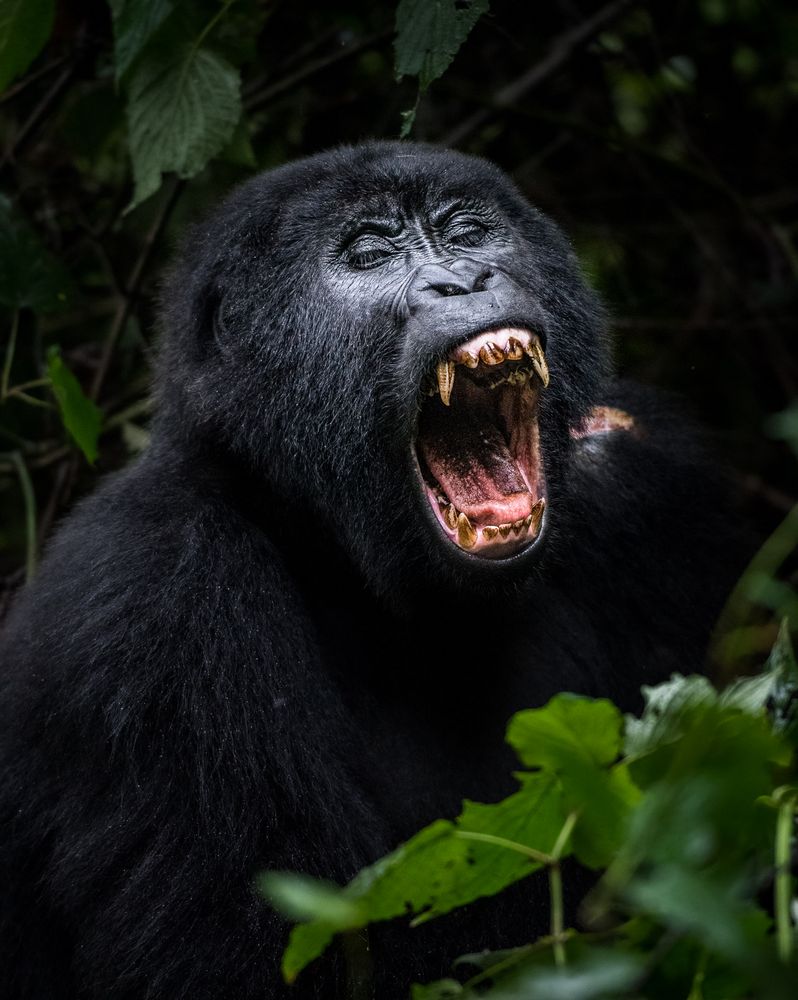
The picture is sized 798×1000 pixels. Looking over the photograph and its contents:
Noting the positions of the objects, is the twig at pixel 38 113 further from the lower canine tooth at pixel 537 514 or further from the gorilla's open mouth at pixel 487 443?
the lower canine tooth at pixel 537 514

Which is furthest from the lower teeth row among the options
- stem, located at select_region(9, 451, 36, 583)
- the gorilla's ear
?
stem, located at select_region(9, 451, 36, 583)

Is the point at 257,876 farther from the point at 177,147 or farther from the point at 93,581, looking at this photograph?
the point at 177,147

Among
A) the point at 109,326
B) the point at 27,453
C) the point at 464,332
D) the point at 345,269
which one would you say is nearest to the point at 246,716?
the point at 464,332

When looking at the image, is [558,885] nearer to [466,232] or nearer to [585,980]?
[585,980]

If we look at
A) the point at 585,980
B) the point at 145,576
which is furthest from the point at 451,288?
the point at 585,980

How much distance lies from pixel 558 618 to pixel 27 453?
7.96 feet

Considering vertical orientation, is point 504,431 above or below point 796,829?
above

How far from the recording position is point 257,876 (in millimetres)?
2641

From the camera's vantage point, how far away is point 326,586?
331 centimetres

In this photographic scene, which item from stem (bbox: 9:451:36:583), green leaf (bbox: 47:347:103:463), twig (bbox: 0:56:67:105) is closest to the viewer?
green leaf (bbox: 47:347:103:463)

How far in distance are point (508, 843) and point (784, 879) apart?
1.16 ft

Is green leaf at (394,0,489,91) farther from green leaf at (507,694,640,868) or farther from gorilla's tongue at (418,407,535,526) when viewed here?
green leaf at (507,694,640,868)

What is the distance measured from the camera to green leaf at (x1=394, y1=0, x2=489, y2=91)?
Answer: 3.12 metres

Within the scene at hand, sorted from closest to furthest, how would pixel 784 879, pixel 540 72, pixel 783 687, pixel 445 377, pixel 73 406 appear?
pixel 784 879, pixel 783 687, pixel 445 377, pixel 73 406, pixel 540 72
